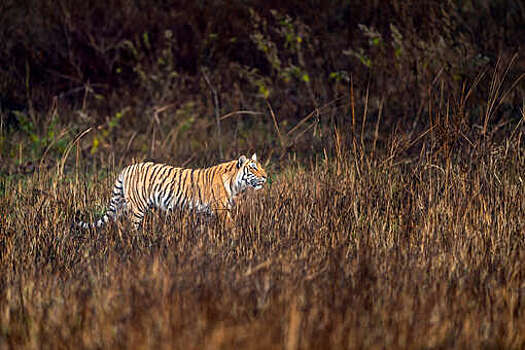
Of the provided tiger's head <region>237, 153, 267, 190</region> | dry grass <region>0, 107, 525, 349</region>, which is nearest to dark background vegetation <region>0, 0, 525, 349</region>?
dry grass <region>0, 107, 525, 349</region>

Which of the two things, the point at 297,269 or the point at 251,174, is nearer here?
the point at 297,269

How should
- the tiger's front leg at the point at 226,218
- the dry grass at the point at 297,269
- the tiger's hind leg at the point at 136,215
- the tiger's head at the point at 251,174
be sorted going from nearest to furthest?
the dry grass at the point at 297,269 → the tiger's front leg at the point at 226,218 → the tiger's head at the point at 251,174 → the tiger's hind leg at the point at 136,215

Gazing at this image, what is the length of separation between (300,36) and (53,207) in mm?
5642

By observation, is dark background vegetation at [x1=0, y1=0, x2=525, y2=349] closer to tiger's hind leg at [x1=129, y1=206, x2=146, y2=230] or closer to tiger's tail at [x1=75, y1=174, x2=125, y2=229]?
tiger's tail at [x1=75, y1=174, x2=125, y2=229]

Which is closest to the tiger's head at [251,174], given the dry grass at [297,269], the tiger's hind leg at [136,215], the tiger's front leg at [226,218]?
the dry grass at [297,269]

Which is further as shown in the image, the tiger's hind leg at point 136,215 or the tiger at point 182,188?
the tiger's hind leg at point 136,215

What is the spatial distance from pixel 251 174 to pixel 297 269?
1353mm

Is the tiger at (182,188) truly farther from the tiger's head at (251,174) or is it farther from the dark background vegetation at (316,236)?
the dark background vegetation at (316,236)

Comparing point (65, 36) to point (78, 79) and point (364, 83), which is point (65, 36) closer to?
point (78, 79)

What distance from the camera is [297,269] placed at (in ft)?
10.4

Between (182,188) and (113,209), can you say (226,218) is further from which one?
(113,209)

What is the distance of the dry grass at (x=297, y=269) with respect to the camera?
262cm

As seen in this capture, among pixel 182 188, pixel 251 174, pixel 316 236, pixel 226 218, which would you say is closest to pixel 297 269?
pixel 316 236

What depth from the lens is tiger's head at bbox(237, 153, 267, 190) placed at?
14.4 ft
